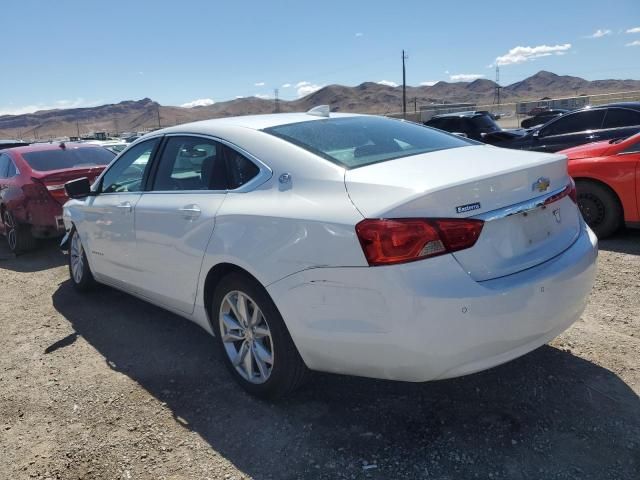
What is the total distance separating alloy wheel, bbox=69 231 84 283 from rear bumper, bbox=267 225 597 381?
10.6 ft

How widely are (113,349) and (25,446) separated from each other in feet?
4.00

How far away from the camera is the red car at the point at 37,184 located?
7152mm

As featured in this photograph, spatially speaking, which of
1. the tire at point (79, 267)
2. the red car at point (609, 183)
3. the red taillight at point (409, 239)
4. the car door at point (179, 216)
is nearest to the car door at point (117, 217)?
the car door at point (179, 216)

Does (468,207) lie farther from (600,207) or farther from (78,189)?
(600,207)

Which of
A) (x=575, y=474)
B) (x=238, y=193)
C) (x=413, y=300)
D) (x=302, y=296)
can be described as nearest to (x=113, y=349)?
(x=238, y=193)

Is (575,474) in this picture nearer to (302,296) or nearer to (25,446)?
(302,296)

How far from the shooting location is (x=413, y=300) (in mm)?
2355

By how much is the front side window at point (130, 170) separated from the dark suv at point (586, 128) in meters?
7.34

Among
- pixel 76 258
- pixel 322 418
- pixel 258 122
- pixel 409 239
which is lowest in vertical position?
pixel 322 418

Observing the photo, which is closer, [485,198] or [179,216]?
[485,198]

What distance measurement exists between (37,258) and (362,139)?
19.5 ft

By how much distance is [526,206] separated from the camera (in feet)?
8.86

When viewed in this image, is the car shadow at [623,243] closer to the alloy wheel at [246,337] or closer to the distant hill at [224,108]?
the alloy wheel at [246,337]

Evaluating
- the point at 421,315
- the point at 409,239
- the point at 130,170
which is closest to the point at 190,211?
the point at 130,170
